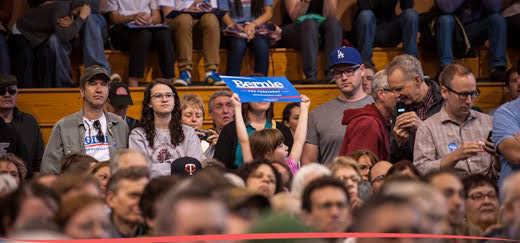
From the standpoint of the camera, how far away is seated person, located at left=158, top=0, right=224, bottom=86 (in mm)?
8977

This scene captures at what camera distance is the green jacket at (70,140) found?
6.68 m

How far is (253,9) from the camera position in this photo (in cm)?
929

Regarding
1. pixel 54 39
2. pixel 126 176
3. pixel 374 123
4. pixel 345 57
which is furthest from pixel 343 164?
pixel 54 39

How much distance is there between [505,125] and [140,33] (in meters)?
3.73

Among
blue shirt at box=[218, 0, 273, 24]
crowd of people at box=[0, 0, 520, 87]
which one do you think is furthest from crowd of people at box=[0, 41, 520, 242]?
blue shirt at box=[218, 0, 273, 24]

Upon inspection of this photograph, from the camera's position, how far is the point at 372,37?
30.1 ft

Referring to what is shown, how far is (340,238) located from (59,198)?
907 millimetres

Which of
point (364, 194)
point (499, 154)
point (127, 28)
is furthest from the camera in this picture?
point (127, 28)

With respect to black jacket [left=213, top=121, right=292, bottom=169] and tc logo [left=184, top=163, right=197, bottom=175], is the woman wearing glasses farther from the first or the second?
tc logo [left=184, top=163, right=197, bottom=175]

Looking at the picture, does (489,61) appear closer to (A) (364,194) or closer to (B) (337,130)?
(B) (337,130)

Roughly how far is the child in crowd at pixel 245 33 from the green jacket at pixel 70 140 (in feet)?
7.74

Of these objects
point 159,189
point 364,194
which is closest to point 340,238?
point 159,189

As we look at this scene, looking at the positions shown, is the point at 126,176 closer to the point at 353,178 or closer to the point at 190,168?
the point at 353,178

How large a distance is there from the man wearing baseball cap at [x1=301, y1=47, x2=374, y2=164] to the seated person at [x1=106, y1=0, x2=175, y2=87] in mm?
2041
